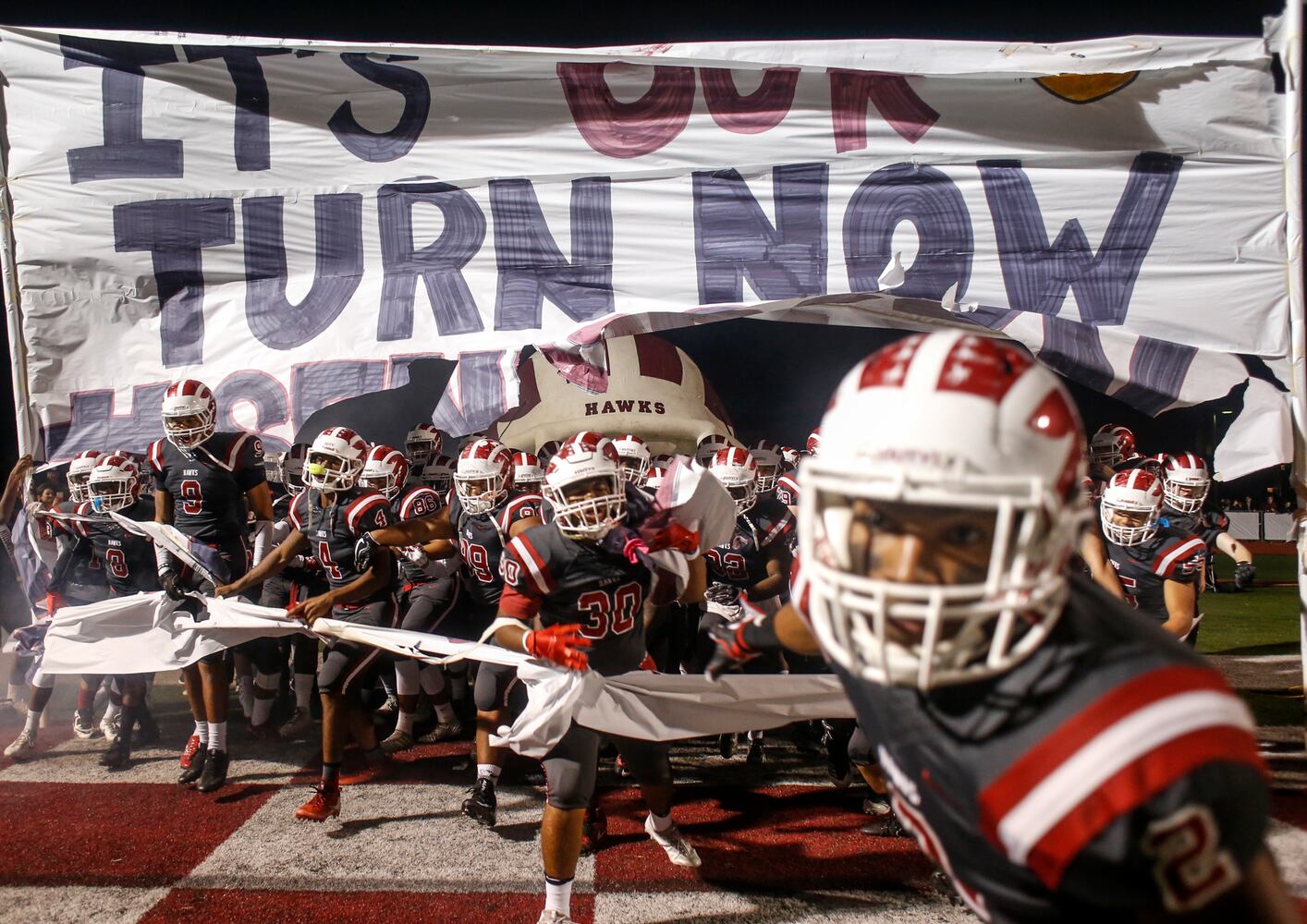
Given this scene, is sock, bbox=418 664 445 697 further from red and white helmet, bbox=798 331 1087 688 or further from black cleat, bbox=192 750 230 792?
red and white helmet, bbox=798 331 1087 688

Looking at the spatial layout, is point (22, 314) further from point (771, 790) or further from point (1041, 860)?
point (1041, 860)

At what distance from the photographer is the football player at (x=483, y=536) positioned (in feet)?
15.4

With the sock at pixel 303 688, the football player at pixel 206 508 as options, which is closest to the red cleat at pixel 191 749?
the football player at pixel 206 508

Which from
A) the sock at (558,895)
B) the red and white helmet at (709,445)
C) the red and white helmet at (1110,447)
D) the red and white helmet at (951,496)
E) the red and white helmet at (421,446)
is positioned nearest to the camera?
the red and white helmet at (951,496)

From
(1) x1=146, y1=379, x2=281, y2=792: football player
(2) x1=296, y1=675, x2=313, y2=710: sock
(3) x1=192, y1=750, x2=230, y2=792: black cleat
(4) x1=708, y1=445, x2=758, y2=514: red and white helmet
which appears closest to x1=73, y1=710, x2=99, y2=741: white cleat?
(1) x1=146, y1=379, x2=281, y2=792: football player

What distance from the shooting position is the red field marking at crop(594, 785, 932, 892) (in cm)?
378

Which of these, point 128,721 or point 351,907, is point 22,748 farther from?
point 351,907

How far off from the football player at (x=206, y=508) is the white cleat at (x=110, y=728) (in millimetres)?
578

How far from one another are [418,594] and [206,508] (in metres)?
1.46

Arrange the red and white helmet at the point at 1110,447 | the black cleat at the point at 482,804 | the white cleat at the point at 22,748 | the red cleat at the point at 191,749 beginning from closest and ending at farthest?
1. the black cleat at the point at 482,804
2. the red cleat at the point at 191,749
3. the white cleat at the point at 22,748
4. the red and white helmet at the point at 1110,447

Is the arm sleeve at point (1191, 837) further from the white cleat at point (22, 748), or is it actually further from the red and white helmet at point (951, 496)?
the white cleat at point (22, 748)

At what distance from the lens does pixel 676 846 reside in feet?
13.0

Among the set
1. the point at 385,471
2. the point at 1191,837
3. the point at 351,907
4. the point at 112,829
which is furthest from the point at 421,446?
the point at 1191,837

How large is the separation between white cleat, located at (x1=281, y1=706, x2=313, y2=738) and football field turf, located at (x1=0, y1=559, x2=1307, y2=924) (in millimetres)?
432
